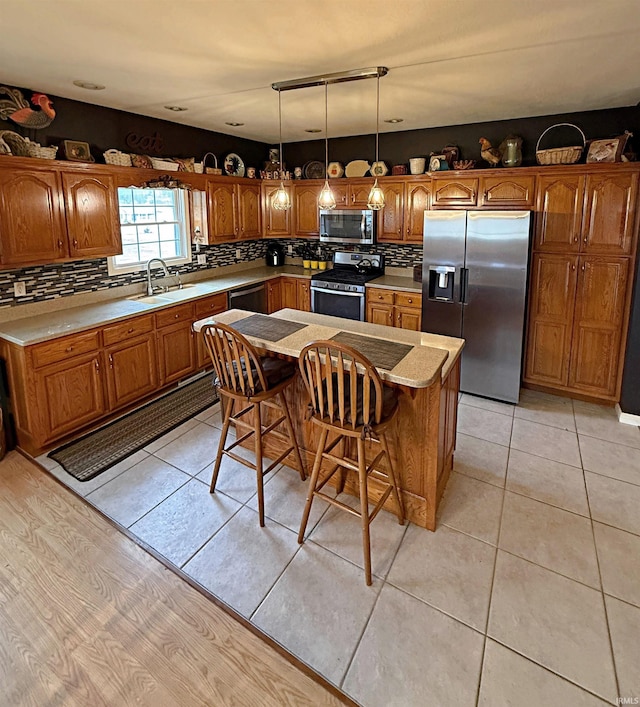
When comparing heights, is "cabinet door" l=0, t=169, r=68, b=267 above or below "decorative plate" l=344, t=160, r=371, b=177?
below

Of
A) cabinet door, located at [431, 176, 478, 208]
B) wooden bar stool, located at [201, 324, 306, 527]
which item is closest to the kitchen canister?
cabinet door, located at [431, 176, 478, 208]

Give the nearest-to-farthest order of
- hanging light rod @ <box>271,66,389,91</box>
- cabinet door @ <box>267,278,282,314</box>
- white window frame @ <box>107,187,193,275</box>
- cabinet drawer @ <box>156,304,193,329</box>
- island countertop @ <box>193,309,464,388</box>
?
island countertop @ <box>193,309,464,388</box>
hanging light rod @ <box>271,66,389,91</box>
cabinet drawer @ <box>156,304,193,329</box>
white window frame @ <box>107,187,193,275</box>
cabinet door @ <box>267,278,282,314</box>

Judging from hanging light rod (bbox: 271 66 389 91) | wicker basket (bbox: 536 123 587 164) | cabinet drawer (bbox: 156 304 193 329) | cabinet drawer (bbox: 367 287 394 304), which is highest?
hanging light rod (bbox: 271 66 389 91)

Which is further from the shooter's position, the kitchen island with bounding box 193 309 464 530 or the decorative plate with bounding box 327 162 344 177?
the decorative plate with bounding box 327 162 344 177

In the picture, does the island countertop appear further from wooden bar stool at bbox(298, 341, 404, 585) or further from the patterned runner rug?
the patterned runner rug

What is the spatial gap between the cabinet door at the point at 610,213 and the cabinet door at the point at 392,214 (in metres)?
1.81

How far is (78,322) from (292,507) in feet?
6.98

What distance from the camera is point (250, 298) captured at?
5035 mm

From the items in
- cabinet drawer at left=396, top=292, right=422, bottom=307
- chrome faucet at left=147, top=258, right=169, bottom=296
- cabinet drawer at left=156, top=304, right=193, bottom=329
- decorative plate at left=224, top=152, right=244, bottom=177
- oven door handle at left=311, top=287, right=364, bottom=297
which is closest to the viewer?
cabinet drawer at left=156, top=304, right=193, bottom=329

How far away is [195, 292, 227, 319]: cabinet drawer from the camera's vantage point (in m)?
4.32

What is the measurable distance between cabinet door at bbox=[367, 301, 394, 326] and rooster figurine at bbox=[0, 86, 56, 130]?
3.23m

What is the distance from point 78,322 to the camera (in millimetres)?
3312

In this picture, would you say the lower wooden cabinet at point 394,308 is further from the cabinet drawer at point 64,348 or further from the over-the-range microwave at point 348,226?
the cabinet drawer at point 64,348

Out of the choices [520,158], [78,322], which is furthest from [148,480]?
[520,158]
